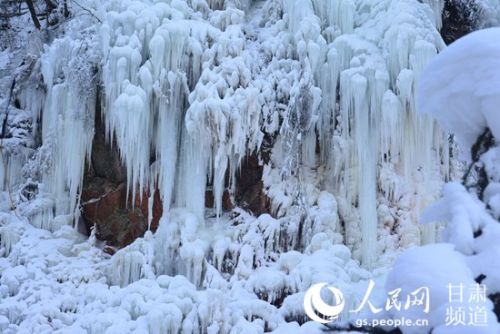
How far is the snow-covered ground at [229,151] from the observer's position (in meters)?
5.28

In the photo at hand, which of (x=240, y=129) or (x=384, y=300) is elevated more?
(x=240, y=129)

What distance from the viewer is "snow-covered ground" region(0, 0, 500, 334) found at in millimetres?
5277

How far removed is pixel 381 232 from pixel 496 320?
4340 mm

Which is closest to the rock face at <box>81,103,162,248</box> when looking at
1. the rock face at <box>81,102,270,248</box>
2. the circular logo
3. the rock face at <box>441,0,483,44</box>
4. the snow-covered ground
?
the rock face at <box>81,102,270,248</box>

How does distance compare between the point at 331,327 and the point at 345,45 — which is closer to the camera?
the point at 331,327

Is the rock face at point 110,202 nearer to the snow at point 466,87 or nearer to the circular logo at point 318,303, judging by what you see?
the circular logo at point 318,303

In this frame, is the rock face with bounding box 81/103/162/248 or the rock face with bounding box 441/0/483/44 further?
the rock face with bounding box 441/0/483/44

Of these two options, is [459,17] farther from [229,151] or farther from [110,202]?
[110,202]

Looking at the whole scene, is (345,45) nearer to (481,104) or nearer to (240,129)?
(240,129)

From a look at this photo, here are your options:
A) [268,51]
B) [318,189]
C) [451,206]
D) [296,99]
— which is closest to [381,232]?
[318,189]

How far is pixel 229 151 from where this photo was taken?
5.48 meters

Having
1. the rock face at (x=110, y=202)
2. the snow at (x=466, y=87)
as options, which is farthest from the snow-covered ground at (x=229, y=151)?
the snow at (x=466, y=87)

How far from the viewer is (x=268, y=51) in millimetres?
5984

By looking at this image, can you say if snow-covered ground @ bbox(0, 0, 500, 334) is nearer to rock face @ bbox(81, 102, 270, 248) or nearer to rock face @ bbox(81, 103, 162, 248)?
rock face @ bbox(81, 102, 270, 248)
